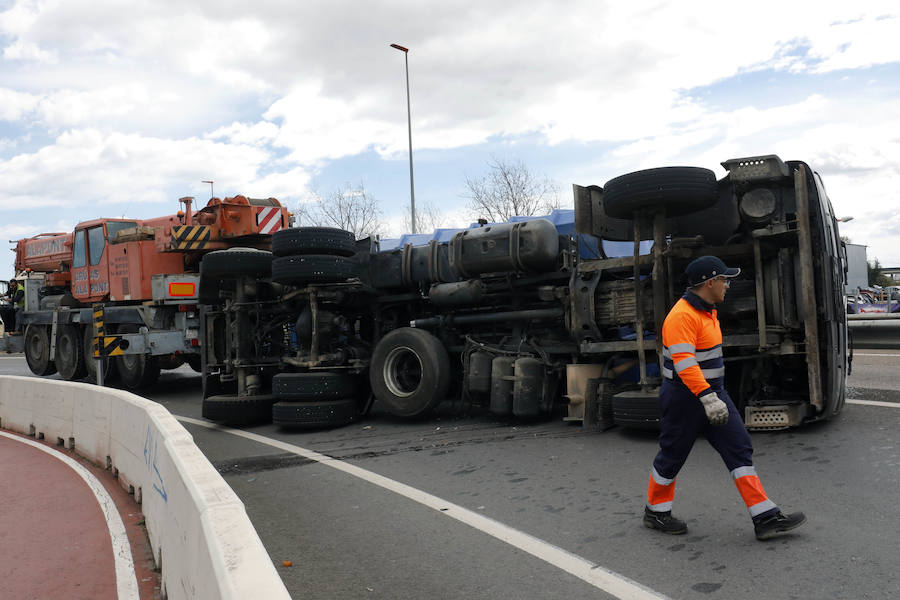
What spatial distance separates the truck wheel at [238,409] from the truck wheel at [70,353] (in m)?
6.96

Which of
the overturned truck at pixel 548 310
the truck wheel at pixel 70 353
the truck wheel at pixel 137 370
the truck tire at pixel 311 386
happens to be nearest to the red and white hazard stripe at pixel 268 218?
the overturned truck at pixel 548 310

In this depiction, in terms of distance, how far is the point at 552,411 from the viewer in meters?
9.02

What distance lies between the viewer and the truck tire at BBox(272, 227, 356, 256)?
9484 millimetres

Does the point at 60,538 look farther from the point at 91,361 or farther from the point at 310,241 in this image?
the point at 91,361

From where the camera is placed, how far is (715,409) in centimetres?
432

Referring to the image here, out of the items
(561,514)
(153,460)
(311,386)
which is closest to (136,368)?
(311,386)

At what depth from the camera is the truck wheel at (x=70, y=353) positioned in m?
15.4

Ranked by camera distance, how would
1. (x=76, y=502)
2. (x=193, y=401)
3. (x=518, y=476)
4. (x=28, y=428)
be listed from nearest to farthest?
1. (x=518, y=476)
2. (x=76, y=502)
3. (x=28, y=428)
4. (x=193, y=401)

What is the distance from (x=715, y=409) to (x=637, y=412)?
2722 millimetres

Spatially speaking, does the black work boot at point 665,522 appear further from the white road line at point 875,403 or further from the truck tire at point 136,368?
the truck tire at point 136,368

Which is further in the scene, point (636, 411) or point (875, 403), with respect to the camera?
point (875, 403)

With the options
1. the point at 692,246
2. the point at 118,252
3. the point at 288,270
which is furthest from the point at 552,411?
the point at 118,252

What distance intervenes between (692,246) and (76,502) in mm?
5933

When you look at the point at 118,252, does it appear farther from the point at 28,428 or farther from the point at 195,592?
the point at 195,592
